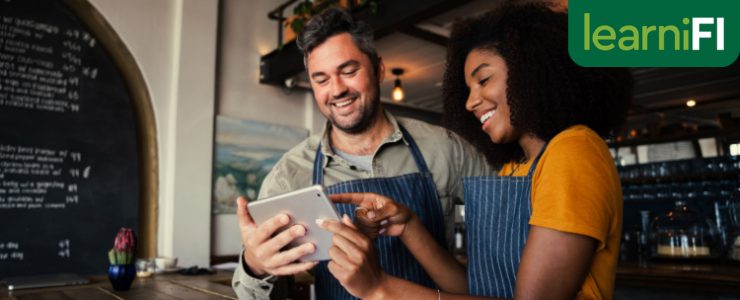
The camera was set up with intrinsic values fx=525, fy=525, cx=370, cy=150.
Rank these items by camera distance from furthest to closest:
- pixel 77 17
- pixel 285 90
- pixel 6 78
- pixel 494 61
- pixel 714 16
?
1. pixel 285 90
2. pixel 77 17
3. pixel 6 78
4. pixel 714 16
5. pixel 494 61

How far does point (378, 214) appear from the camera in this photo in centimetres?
131

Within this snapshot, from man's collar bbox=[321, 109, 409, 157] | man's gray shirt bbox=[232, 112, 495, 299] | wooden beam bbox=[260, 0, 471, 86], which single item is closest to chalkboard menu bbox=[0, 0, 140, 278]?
wooden beam bbox=[260, 0, 471, 86]

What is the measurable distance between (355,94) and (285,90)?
11.6 ft

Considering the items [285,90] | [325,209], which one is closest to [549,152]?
[325,209]

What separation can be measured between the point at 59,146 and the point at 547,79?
3.51 meters

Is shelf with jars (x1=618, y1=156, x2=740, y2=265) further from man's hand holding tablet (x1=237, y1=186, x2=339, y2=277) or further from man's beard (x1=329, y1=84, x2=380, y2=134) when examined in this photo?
man's hand holding tablet (x1=237, y1=186, x2=339, y2=277)

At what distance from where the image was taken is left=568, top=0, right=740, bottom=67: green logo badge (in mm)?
1863

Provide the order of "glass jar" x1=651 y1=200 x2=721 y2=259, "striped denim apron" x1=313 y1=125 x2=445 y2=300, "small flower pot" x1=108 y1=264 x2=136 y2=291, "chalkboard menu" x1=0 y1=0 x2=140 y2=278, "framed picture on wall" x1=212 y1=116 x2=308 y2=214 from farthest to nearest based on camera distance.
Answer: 1. "framed picture on wall" x1=212 y1=116 x2=308 y2=214
2. "chalkboard menu" x1=0 y1=0 x2=140 y2=278
3. "glass jar" x1=651 y1=200 x2=721 y2=259
4. "small flower pot" x1=108 y1=264 x2=136 y2=291
5. "striped denim apron" x1=313 y1=125 x2=445 y2=300

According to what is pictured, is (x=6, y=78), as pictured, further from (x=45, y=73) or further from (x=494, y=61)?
(x=494, y=61)

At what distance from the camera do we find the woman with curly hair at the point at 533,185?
981 mm

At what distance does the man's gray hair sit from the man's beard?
0.15 metres

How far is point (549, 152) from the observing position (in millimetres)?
1083

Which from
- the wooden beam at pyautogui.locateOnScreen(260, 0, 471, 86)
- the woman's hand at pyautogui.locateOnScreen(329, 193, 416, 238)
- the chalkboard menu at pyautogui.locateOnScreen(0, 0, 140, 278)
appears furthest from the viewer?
the chalkboard menu at pyautogui.locateOnScreen(0, 0, 140, 278)

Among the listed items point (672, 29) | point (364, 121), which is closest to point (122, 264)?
point (364, 121)
